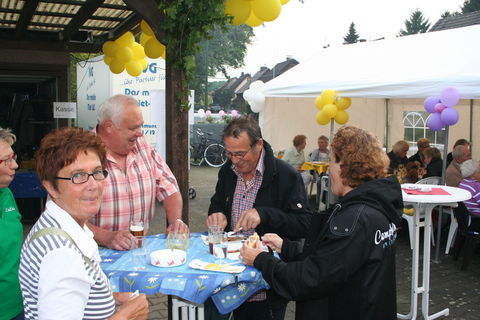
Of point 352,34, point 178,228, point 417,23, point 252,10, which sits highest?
point 417,23

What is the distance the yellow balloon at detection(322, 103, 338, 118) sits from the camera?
25.6 feet

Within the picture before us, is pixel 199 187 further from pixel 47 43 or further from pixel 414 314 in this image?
pixel 414 314

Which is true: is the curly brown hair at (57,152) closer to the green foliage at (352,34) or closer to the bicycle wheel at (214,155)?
the bicycle wheel at (214,155)

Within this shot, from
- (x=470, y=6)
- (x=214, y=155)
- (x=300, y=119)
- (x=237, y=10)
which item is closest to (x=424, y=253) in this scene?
(x=237, y=10)

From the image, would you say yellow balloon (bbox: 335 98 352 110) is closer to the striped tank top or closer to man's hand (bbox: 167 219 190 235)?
man's hand (bbox: 167 219 190 235)

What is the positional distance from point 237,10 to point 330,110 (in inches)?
178

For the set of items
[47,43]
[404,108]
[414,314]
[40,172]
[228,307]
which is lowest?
[414,314]

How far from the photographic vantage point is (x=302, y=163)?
920 cm

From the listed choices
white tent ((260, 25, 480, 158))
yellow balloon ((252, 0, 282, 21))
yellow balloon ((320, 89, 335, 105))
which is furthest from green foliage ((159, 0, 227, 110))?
yellow balloon ((320, 89, 335, 105))

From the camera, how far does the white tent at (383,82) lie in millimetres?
6285

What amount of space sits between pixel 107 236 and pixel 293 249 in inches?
41.6

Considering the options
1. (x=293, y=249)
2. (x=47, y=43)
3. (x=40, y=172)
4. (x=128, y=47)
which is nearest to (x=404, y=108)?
(x=128, y=47)

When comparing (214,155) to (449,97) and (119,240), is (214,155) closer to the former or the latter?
(449,97)

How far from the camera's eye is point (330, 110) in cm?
783
